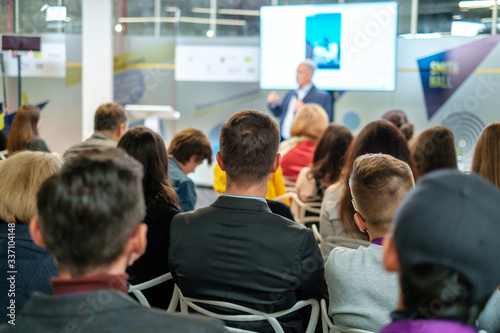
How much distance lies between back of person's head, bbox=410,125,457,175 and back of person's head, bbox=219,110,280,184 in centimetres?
176

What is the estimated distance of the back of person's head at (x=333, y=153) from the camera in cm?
367

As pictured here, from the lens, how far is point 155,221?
8.17ft

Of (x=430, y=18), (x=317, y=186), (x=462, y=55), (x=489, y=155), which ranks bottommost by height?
(x=317, y=186)

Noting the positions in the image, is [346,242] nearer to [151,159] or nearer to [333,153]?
[151,159]

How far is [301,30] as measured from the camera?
6988 millimetres

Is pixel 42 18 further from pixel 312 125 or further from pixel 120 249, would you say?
pixel 120 249

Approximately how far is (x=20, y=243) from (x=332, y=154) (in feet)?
7.24

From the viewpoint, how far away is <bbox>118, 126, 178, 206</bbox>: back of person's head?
2.62 m

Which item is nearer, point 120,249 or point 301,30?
point 120,249

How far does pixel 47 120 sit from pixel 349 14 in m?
4.36

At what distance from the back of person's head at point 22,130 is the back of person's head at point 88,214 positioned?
4.07 meters

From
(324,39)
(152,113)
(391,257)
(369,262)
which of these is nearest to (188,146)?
(369,262)

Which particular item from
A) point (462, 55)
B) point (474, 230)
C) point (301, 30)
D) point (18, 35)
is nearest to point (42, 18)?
point (18, 35)

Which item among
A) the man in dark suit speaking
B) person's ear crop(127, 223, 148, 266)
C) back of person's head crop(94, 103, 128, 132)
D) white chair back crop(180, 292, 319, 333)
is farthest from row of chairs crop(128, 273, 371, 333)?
the man in dark suit speaking
